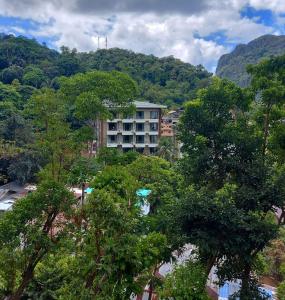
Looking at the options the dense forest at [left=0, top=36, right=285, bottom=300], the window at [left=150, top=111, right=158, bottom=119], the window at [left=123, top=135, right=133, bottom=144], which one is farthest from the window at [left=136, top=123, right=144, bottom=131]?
the dense forest at [left=0, top=36, right=285, bottom=300]

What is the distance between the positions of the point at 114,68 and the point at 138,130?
28.5m

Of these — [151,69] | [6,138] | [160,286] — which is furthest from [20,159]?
[151,69]

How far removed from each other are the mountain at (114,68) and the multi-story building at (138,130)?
1290cm

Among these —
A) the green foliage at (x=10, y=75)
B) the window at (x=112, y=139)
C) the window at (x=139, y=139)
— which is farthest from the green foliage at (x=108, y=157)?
the green foliage at (x=10, y=75)

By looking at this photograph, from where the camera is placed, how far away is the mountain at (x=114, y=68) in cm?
5444

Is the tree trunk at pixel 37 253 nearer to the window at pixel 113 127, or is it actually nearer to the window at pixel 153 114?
the window at pixel 113 127

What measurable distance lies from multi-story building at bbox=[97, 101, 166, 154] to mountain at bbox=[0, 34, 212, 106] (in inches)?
508

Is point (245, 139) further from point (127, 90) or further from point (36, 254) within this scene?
point (127, 90)

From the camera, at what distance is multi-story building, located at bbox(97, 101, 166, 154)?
39250mm

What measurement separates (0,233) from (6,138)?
25862 mm

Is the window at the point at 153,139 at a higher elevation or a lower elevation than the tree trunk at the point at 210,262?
lower

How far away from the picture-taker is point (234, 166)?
920 cm

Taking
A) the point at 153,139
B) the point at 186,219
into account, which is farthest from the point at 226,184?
the point at 153,139

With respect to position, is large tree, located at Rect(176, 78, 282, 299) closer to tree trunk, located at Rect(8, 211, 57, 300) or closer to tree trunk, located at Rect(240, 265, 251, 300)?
tree trunk, located at Rect(240, 265, 251, 300)
